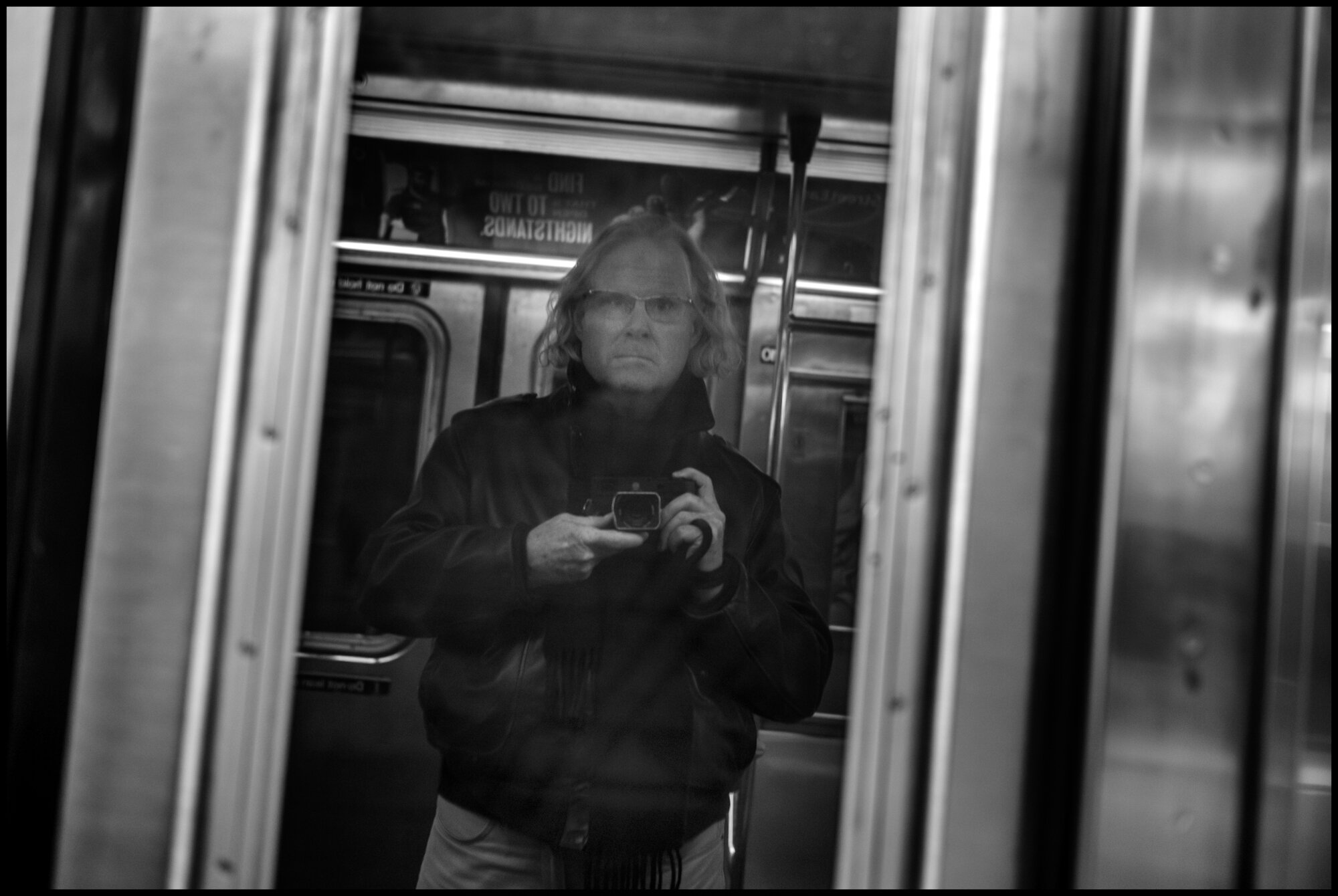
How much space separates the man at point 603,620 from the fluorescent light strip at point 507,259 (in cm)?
17

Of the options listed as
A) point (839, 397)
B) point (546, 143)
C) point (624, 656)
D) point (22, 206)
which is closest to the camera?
point (22, 206)

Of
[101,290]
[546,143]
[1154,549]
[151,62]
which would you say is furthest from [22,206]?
[1154,549]

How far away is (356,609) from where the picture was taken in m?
1.79

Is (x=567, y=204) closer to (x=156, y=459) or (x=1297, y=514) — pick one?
(x=156, y=459)

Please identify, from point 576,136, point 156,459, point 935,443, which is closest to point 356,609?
point 156,459

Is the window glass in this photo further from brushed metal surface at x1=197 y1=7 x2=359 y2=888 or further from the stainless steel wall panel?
the stainless steel wall panel

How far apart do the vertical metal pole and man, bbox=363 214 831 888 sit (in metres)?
0.13

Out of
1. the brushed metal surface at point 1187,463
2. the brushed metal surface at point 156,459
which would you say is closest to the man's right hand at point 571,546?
the brushed metal surface at point 156,459

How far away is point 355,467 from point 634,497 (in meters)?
0.51

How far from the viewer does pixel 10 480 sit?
116cm

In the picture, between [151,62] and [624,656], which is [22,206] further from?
[624,656]

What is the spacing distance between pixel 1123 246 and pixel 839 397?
25.8 inches

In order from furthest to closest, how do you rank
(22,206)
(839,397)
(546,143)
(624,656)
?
(546,143)
(839,397)
(624,656)
(22,206)

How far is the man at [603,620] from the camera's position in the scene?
1.61m
